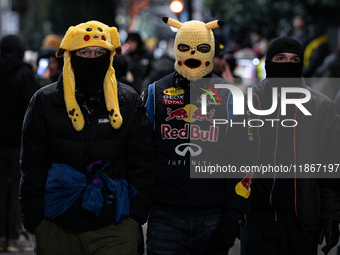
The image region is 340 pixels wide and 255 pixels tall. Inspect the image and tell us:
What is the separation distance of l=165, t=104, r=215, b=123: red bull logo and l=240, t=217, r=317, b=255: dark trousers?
0.93 m

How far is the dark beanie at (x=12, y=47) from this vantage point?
670 cm

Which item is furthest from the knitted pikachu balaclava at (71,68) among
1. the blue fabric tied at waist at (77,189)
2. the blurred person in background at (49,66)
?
the blurred person in background at (49,66)

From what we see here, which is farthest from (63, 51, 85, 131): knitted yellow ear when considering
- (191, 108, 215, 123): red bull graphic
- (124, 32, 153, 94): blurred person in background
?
(124, 32, 153, 94): blurred person in background

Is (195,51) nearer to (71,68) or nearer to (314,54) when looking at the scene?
(71,68)

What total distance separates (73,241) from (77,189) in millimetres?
361

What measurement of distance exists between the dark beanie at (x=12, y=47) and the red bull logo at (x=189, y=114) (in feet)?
10.9

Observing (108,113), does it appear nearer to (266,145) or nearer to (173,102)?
(173,102)

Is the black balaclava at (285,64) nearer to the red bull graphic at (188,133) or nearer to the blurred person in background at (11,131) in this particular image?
the red bull graphic at (188,133)

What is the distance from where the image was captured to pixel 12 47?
6695mm

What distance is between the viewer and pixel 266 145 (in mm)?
4336

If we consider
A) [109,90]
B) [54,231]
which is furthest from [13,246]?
[109,90]

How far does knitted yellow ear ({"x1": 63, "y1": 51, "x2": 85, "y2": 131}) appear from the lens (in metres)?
3.59

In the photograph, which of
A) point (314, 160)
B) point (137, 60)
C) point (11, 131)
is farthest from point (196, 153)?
point (137, 60)

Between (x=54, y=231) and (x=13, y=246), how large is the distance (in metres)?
Answer: 3.22
